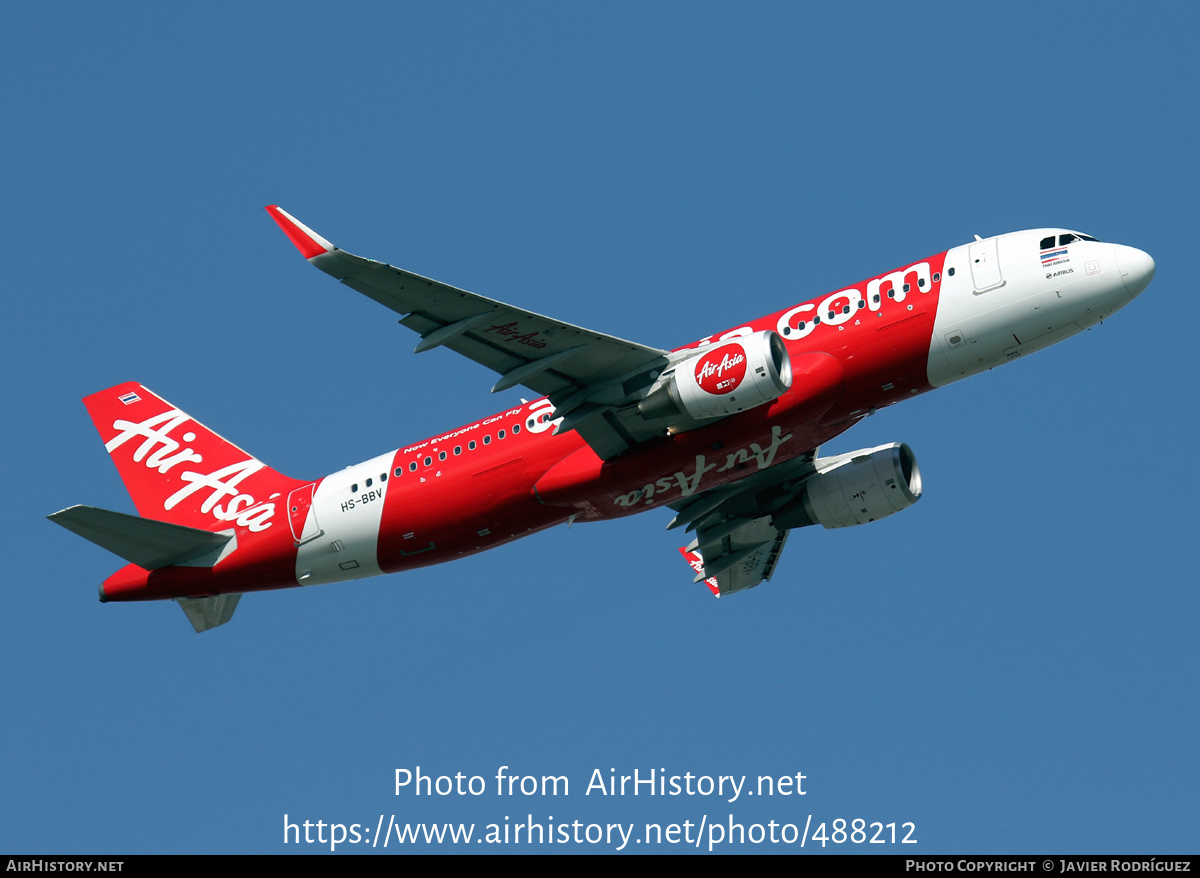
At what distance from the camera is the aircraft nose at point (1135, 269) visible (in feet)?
123

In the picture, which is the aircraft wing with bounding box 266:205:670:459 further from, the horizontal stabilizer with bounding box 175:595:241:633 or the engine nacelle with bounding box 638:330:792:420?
the horizontal stabilizer with bounding box 175:595:241:633

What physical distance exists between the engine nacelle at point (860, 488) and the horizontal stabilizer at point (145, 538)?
18.4 m

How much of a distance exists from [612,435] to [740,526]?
349 inches

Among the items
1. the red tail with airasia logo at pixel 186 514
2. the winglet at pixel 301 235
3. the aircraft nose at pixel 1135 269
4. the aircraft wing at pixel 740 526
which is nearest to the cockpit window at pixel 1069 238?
the aircraft nose at pixel 1135 269

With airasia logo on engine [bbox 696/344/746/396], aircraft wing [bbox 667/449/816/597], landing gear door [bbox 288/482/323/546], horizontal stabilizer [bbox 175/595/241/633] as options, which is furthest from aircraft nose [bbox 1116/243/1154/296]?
horizontal stabilizer [bbox 175/595/241/633]

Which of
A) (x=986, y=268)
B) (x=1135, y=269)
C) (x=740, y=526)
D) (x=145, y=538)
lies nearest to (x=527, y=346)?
→ (x=740, y=526)

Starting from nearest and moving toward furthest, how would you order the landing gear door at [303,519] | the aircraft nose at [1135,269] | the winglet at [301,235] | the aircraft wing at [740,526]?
1. the winglet at [301,235]
2. the aircraft nose at [1135,269]
3. the landing gear door at [303,519]
4. the aircraft wing at [740,526]

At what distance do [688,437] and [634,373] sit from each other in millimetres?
2333

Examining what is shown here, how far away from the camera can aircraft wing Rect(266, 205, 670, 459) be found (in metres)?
33.8

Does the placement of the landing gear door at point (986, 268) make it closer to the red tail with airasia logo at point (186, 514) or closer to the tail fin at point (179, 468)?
the red tail with airasia logo at point (186, 514)

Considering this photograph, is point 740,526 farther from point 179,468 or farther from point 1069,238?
point 179,468

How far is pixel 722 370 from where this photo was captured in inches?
1464
